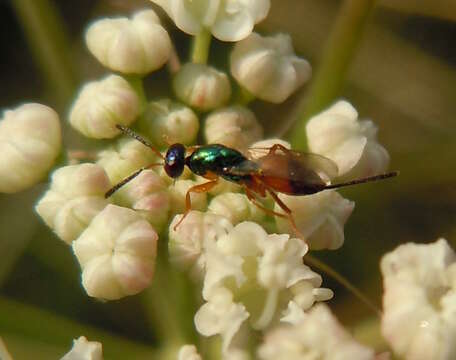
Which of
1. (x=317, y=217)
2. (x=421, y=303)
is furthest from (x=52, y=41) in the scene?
(x=421, y=303)

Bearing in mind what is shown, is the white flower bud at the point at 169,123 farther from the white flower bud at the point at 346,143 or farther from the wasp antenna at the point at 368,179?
the wasp antenna at the point at 368,179

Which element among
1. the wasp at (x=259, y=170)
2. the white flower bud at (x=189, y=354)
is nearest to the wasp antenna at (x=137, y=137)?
the wasp at (x=259, y=170)

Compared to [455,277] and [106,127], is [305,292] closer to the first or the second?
[455,277]

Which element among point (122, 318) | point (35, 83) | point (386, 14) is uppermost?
point (386, 14)

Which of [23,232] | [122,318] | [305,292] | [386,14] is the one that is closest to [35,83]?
[23,232]

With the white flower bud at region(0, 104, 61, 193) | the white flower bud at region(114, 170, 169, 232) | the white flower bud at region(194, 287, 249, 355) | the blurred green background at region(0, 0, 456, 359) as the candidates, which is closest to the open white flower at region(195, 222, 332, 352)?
the white flower bud at region(194, 287, 249, 355)

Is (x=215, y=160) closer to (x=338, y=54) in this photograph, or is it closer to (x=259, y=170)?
(x=259, y=170)
